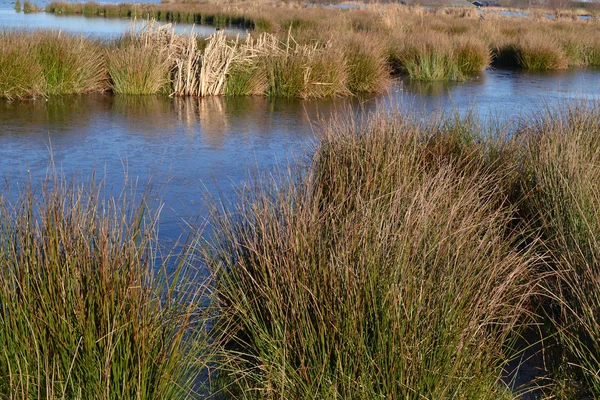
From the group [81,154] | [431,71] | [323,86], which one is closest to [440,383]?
[81,154]

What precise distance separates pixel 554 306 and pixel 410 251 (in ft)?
4.00

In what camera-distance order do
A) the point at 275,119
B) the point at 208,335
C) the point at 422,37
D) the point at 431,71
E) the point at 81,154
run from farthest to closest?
the point at 422,37 < the point at 431,71 < the point at 275,119 < the point at 81,154 < the point at 208,335

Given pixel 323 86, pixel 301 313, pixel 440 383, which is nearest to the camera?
pixel 440 383

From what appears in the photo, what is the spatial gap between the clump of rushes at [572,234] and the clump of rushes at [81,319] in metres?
1.60

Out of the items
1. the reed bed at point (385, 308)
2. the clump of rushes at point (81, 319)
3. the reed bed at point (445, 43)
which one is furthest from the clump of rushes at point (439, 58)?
the clump of rushes at point (81, 319)

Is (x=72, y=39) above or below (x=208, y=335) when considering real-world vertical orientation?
above

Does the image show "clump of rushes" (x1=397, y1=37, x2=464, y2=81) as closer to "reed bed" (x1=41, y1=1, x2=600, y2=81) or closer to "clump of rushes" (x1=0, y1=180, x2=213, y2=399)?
"reed bed" (x1=41, y1=1, x2=600, y2=81)

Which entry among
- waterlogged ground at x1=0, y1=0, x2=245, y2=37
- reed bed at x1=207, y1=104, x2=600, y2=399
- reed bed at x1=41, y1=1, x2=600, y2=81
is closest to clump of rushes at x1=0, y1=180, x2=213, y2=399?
reed bed at x1=207, y1=104, x2=600, y2=399

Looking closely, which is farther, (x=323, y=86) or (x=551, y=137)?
(x=323, y=86)

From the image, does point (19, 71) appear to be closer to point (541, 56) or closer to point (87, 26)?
point (541, 56)

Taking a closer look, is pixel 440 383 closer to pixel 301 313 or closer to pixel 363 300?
pixel 363 300

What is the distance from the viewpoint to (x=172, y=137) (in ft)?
26.3

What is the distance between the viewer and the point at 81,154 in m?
6.95

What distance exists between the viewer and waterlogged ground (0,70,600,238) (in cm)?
598
